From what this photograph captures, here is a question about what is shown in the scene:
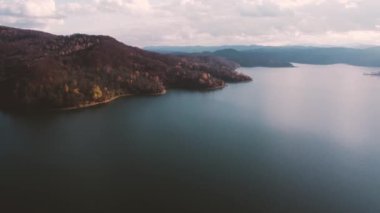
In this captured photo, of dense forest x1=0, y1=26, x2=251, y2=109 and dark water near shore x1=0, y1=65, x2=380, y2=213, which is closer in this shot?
dark water near shore x1=0, y1=65, x2=380, y2=213

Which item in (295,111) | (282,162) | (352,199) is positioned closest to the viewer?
(352,199)

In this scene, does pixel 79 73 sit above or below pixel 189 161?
above

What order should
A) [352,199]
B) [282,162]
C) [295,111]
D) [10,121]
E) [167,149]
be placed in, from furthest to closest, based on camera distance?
[295,111]
[10,121]
[167,149]
[282,162]
[352,199]

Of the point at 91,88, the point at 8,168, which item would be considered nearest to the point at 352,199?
the point at 8,168

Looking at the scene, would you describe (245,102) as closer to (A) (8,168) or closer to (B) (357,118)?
(B) (357,118)

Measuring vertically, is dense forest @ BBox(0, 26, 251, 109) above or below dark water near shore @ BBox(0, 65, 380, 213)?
above
